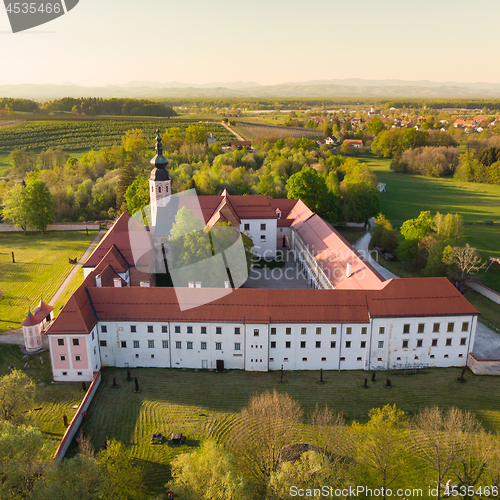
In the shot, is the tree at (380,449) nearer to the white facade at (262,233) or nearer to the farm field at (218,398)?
the farm field at (218,398)

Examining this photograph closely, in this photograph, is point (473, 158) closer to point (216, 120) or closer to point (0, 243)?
point (216, 120)

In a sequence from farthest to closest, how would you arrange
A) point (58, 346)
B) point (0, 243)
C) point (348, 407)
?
point (0, 243) < point (58, 346) < point (348, 407)

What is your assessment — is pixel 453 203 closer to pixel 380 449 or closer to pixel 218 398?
pixel 218 398

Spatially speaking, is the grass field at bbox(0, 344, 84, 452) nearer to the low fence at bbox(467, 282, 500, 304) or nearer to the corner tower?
the corner tower

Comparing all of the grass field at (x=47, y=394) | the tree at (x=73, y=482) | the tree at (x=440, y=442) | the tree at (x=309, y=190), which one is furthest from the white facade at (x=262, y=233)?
the tree at (x=73, y=482)

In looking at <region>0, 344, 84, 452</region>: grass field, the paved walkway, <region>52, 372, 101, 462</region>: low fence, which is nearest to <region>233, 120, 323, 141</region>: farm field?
the paved walkway

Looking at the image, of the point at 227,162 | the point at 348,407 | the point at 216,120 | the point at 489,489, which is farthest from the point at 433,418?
the point at 216,120

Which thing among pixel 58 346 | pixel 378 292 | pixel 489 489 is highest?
pixel 378 292

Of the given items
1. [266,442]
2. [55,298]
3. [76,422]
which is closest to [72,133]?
[55,298]
